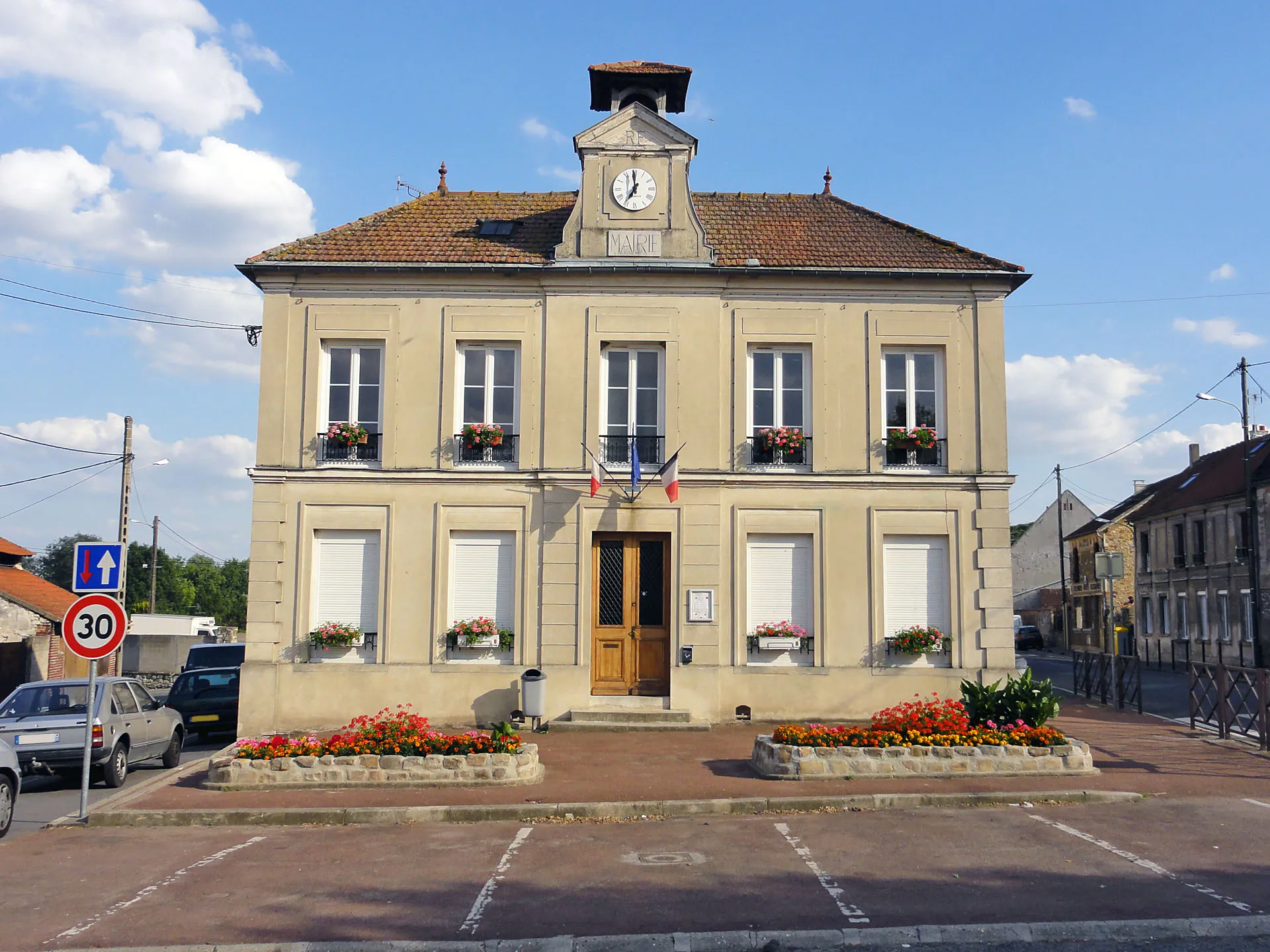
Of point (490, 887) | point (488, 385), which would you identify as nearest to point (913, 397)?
point (488, 385)

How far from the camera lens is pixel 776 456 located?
17859 millimetres

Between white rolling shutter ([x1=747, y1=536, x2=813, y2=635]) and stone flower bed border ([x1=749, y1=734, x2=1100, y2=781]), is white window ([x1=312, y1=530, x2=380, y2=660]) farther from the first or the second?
stone flower bed border ([x1=749, y1=734, x2=1100, y2=781])

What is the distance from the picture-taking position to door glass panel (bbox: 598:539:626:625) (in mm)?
17578

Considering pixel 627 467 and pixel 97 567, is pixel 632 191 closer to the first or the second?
pixel 627 467

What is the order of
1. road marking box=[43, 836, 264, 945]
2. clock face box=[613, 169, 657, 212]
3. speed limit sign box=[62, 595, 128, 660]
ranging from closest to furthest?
1. road marking box=[43, 836, 264, 945]
2. speed limit sign box=[62, 595, 128, 660]
3. clock face box=[613, 169, 657, 212]

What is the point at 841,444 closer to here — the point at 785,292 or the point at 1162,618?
the point at 785,292

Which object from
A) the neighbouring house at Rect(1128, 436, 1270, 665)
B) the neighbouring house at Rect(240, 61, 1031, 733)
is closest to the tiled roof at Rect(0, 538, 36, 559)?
the neighbouring house at Rect(240, 61, 1031, 733)

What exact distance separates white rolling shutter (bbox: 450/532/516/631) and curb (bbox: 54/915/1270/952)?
34.4ft

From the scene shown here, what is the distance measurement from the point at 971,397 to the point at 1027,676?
604 centimetres

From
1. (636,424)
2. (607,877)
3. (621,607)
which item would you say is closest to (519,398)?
(636,424)

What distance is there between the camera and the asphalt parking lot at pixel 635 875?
24.5 feet

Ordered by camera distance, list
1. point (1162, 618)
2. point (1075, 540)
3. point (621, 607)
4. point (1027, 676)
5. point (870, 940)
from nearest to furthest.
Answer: point (870, 940) → point (1027, 676) → point (621, 607) → point (1162, 618) → point (1075, 540)

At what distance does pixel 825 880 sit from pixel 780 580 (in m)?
9.47

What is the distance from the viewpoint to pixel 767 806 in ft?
36.3
